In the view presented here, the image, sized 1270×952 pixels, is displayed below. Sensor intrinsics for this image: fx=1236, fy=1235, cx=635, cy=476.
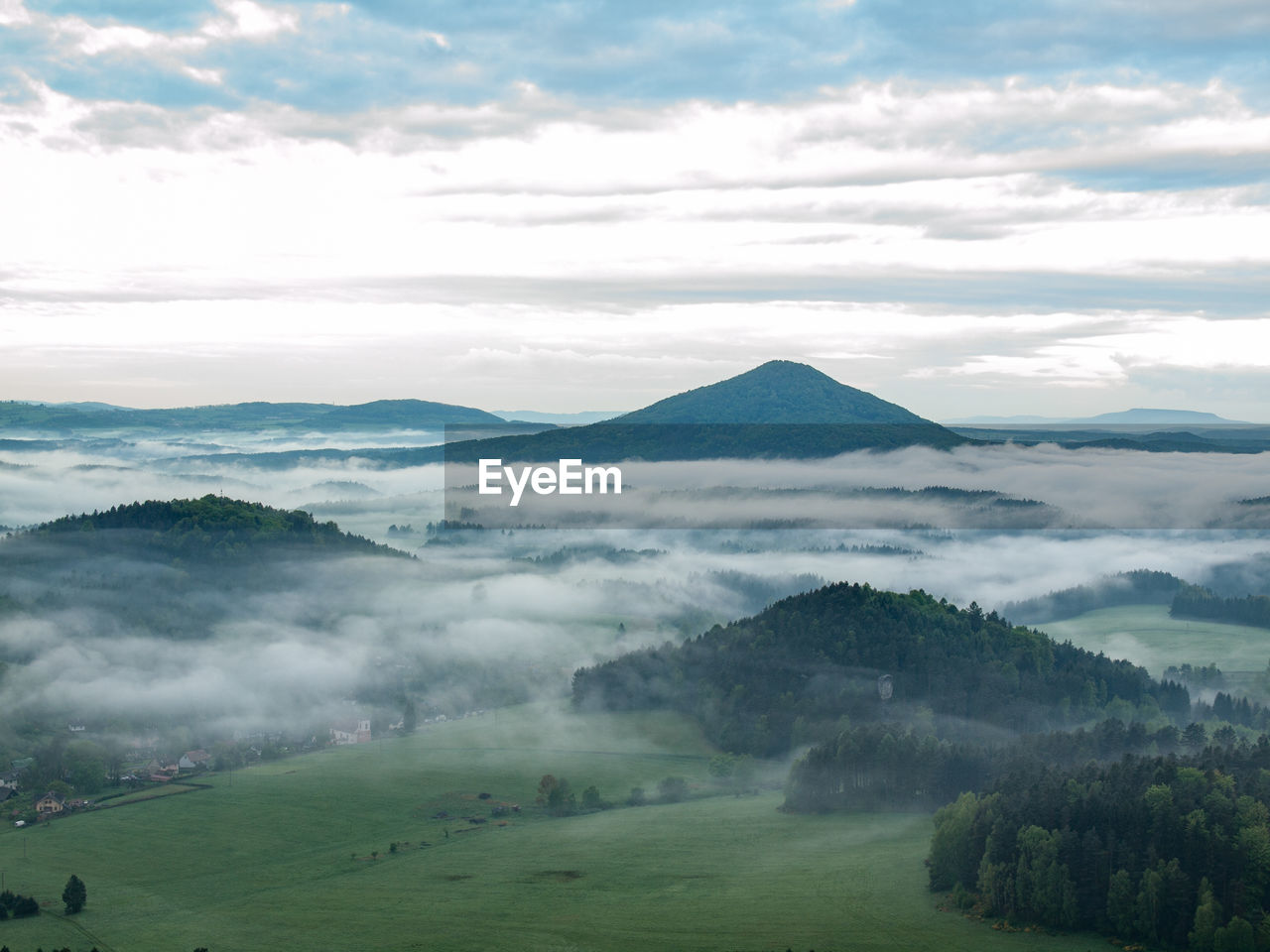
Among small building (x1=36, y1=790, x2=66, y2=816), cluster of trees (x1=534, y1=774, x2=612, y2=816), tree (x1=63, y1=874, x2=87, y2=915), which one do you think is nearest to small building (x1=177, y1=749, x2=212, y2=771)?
small building (x1=36, y1=790, x2=66, y2=816)

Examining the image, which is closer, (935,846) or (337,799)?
(935,846)

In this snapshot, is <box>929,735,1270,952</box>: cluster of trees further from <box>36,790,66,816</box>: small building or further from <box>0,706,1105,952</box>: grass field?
<box>36,790,66,816</box>: small building

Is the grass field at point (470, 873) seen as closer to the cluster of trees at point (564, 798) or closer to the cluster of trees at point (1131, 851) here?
the cluster of trees at point (564, 798)

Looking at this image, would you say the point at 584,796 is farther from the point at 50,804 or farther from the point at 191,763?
the point at 50,804

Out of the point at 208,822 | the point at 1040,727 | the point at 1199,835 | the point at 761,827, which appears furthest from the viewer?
the point at 1040,727

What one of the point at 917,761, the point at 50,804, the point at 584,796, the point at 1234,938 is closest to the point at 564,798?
the point at 584,796

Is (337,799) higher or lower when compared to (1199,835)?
lower

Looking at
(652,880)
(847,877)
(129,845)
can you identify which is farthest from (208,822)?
(847,877)

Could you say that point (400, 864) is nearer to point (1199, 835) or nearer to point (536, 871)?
point (536, 871)
